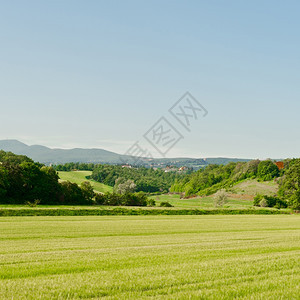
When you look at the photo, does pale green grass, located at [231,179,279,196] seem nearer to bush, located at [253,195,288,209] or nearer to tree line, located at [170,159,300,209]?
tree line, located at [170,159,300,209]

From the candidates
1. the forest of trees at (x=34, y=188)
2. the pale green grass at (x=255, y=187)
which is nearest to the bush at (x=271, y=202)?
the pale green grass at (x=255, y=187)

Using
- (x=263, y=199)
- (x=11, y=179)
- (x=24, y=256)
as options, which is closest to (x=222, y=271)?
(x=24, y=256)

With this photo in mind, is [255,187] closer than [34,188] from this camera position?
No

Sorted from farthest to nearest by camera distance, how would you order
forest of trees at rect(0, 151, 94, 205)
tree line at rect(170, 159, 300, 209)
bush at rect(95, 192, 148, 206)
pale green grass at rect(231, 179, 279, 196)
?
1. pale green grass at rect(231, 179, 279, 196)
2. tree line at rect(170, 159, 300, 209)
3. bush at rect(95, 192, 148, 206)
4. forest of trees at rect(0, 151, 94, 205)

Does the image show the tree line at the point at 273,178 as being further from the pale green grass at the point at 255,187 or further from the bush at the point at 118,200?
the bush at the point at 118,200

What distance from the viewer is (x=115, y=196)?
3455 inches

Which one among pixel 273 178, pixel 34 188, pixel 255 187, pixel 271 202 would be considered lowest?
pixel 271 202

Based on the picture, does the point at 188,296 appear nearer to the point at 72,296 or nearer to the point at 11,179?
the point at 72,296

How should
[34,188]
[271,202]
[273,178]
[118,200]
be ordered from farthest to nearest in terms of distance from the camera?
[273,178] → [271,202] → [118,200] → [34,188]

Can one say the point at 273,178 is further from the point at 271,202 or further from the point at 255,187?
the point at 271,202

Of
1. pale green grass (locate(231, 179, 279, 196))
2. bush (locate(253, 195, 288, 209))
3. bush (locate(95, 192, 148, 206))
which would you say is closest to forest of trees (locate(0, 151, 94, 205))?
bush (locate(95, 192, 148, 206))

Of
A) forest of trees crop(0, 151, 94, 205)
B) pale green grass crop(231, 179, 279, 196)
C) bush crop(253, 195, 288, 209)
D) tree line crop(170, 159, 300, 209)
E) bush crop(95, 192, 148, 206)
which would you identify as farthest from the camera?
pale green grass crop(231, 179, 279, 196)

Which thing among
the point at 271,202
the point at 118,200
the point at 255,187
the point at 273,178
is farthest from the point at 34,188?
the point at 273,178

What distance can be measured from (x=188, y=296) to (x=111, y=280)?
254cm
